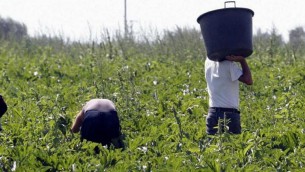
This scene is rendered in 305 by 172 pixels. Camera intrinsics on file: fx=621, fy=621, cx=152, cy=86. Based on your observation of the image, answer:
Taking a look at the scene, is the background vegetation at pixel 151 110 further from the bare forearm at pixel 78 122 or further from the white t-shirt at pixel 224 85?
the white t-shirt at pixel 224 85

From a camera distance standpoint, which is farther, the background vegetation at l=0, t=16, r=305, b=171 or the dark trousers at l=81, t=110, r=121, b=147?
the dark trousers at l=81, t=110, r=121, b=147

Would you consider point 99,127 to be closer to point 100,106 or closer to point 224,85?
point 100,106

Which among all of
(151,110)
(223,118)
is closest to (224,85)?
(223,118)

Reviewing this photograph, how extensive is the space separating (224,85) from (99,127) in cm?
122

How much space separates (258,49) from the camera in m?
12.7

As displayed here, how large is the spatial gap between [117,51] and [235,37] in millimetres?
6937

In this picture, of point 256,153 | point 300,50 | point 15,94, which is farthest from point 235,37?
point 300,50

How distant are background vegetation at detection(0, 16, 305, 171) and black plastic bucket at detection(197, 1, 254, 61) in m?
0.72

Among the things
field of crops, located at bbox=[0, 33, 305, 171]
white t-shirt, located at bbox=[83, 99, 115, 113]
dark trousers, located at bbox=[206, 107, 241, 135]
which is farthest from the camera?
white t-shirt, located at bbox=[83, 99, 115, 113]

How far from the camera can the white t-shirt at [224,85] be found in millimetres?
5348

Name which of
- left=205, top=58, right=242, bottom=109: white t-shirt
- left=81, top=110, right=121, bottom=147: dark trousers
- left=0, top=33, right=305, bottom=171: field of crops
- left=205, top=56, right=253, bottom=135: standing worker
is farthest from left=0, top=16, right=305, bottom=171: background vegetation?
left=205, top=58, right=242, bottom=109: white t-shirt

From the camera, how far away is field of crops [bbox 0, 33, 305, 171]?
14.7 ft

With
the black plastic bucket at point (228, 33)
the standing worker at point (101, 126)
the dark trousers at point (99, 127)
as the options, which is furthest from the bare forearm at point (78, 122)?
the black plastic bucket at point (228, 33)

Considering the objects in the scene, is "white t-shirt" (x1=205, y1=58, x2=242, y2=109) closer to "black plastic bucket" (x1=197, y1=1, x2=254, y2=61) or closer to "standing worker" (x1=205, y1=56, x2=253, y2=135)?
"standing worker" (x1=205, y1=56, x2=253, y2=135)
